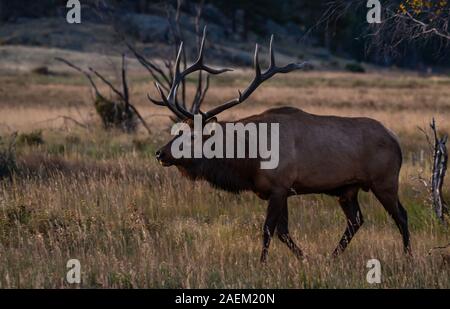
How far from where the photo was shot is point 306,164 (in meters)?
7.54

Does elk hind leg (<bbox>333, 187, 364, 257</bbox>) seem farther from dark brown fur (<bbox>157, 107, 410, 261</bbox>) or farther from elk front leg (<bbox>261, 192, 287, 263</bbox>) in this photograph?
elk front leg (<bbox>261, 192, 287, 263</bbox>)

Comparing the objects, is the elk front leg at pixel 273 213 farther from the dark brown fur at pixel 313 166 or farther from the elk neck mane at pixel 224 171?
the elk neck mane at pixel 224 171

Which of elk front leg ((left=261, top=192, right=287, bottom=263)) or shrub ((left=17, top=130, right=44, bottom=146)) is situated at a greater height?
shrub ((left=17, top=130, right=44, bottom=146))

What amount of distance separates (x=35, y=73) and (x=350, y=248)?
3804 centimetres

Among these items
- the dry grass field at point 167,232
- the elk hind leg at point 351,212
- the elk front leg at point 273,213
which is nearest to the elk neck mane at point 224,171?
the elk front leg at point 273,213

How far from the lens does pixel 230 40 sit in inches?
2749

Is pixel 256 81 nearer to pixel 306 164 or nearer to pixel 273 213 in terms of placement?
pixel 306 164

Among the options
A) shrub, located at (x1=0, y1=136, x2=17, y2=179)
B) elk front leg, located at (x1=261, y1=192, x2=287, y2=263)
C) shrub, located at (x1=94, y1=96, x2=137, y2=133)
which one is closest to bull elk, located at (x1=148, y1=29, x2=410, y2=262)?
elk front leg, located at (x1=261, y1=192, x2=287, y2=263)

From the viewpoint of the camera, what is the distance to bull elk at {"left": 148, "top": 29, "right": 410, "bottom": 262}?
743 cm

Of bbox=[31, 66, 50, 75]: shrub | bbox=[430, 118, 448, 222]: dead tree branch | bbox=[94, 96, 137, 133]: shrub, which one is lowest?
bbox=[430, 118, 448, 222]: dead tree branch

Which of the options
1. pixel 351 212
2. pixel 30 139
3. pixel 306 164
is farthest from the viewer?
pixel 30 139

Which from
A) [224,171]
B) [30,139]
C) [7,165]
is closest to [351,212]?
[224,171]

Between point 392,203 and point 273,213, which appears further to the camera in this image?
point 392,203

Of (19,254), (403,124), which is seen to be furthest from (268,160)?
(403,124)
